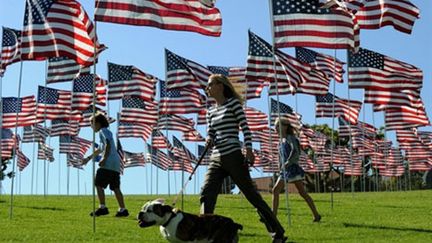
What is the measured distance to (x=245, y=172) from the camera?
30.6 ft

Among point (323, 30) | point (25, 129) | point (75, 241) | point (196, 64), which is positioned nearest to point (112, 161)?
point (75, 241)

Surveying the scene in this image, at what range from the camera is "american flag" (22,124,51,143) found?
→ 44.0 metres

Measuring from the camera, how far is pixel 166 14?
13.5 meters

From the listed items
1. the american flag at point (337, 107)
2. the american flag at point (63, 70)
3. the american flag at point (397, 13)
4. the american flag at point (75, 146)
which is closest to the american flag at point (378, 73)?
the american flag at point (397, 13)

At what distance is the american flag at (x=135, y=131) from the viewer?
136ft

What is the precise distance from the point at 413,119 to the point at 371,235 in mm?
25626

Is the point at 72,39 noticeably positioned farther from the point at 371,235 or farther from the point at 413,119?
the point at 413,119

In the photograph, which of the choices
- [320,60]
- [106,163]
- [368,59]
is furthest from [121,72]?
[106,163]

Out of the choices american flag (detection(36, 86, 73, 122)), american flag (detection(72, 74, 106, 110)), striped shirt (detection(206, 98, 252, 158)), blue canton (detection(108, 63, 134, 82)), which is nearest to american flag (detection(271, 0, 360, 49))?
striped shirt (detection(206, 98, 252, 158))

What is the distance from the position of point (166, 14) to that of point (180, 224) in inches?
244

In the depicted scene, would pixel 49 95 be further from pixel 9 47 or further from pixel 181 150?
pixel 9 47

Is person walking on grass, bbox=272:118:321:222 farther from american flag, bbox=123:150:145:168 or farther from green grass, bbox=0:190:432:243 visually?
american flag, bbox=123:150:145:168

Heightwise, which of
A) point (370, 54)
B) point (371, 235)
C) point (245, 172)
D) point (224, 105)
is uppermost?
point (370, 54)

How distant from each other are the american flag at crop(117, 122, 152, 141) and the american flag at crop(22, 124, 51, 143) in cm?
464
